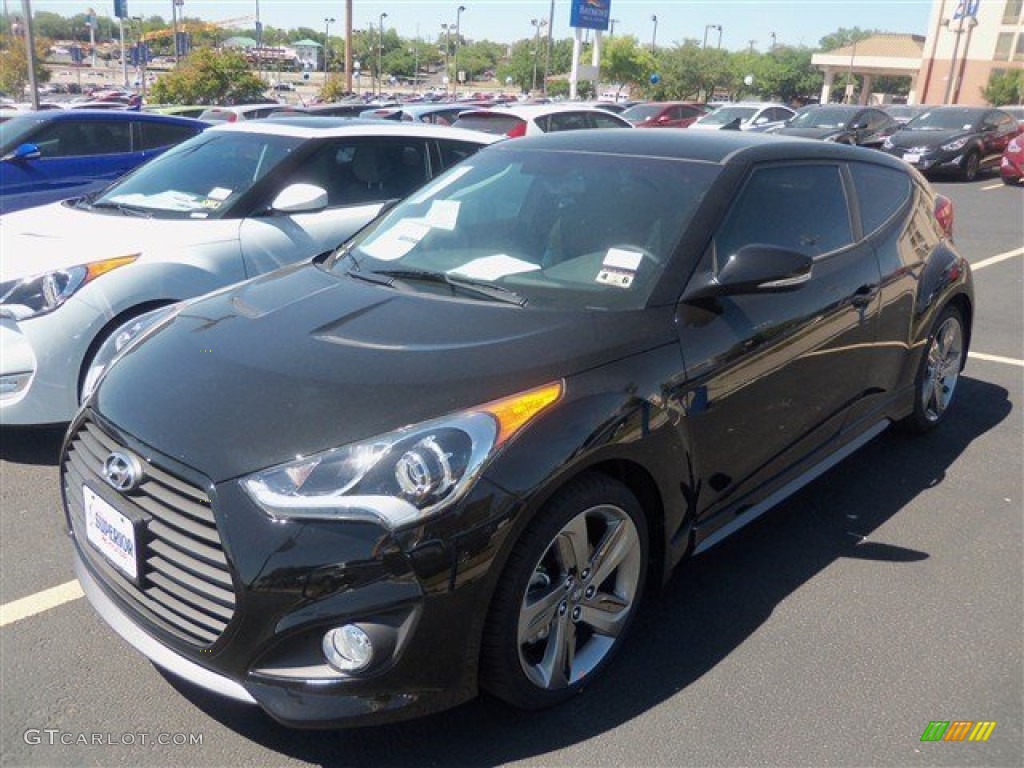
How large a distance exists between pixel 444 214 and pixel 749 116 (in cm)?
2092

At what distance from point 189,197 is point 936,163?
1700 cm

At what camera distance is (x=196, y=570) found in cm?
233

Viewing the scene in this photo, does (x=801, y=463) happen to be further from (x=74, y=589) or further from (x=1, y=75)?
(x=1, y=75)

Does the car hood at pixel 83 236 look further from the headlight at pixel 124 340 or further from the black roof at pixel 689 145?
the black roof at pixel 689 145

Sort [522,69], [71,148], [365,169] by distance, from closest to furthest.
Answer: [365,169], [71,148], [522,69]

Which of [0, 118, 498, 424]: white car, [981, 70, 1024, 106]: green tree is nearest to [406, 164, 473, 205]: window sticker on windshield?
[0, 118, 498, 424]: white car

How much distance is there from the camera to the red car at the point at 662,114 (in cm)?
2194

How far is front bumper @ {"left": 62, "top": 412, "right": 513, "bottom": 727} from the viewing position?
7.26 ft

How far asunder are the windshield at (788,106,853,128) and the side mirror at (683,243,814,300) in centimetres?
1798

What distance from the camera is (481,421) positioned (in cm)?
241

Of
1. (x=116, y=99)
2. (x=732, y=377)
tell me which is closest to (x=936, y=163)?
(x=732, y=377)

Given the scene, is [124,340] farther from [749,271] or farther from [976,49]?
[976,49]

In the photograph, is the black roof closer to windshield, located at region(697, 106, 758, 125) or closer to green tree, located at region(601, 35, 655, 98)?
windshield, located at region(697, 106, 758, 125)

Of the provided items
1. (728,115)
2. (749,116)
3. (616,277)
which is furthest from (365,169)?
(749,116)
